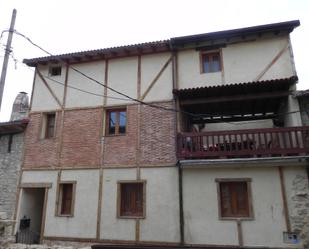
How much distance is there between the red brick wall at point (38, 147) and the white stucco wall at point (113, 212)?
2.60 meters

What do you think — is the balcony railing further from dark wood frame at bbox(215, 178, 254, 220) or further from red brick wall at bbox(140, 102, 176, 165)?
dark wood frame at bbox(215, 178, 254, 220)

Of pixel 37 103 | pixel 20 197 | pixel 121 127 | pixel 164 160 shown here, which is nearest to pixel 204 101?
pixel 164 160

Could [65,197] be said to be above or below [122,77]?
below

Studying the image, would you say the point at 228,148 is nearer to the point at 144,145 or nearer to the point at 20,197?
the point at 144,145

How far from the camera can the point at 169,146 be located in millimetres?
10281

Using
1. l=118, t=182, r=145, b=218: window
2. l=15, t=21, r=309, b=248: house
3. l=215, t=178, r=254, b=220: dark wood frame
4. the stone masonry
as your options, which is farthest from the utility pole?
the stone masonry

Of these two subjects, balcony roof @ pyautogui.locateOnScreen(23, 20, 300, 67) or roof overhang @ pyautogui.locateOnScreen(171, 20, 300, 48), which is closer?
roof overhang @ pyautogui.locateOnScreen(171, 20, 300, 48)

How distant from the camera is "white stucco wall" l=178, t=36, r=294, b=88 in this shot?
33.6 ft

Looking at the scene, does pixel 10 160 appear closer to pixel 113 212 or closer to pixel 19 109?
pixel 19 109

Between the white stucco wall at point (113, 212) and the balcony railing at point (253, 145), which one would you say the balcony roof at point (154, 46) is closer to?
the balcony railing at point (253, 145)

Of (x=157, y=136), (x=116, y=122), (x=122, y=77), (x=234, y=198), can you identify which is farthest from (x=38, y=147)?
(x=234, y=198)

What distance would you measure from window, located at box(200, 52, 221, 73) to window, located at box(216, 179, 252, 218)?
460 centimetres

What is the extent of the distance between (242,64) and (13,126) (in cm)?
1032

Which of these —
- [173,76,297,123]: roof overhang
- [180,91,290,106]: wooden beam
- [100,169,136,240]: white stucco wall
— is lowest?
[100,169,136,240]: white stucco wall
